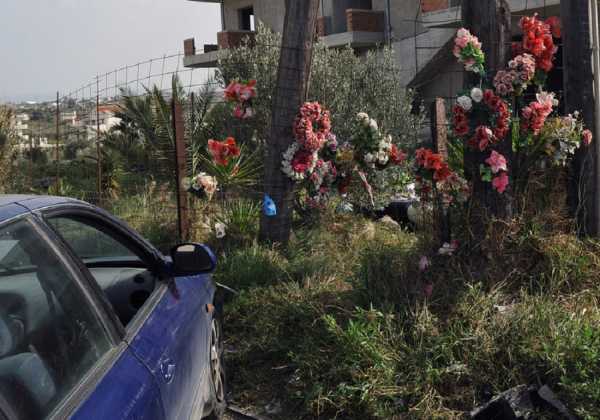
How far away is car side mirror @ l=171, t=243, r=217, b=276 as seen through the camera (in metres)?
3.61

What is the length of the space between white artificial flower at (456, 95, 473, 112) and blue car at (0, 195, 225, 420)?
2669 mm

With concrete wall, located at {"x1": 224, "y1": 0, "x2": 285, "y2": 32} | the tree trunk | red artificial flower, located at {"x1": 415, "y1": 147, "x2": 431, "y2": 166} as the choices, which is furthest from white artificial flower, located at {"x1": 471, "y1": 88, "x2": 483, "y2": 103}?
concrete wall, located at {"x1": 224, "y1": 0, "x2": 285, "y2": 32}

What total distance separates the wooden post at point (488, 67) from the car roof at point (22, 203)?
11.4ft

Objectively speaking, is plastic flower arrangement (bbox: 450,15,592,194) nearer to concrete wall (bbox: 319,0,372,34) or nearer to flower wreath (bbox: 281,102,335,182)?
flower wreath (bbox: 281,102,335,182)

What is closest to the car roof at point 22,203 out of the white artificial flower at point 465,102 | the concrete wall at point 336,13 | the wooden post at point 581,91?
the white artificial flower at point 465,102

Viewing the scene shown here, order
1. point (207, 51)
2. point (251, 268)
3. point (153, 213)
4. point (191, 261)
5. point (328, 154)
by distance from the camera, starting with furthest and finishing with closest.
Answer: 1. point (207, 51)
2. point (153, 213)
3. point (328, 154)
4. point (251, 268)
5. point (191, 261)

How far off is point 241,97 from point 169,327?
4909mm

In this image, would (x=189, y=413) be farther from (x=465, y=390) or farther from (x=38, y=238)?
(x=465, y=390)

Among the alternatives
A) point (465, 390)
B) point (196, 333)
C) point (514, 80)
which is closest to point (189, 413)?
point (196, 333)

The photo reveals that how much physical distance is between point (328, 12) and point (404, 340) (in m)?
23.3

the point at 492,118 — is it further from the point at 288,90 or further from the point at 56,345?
the point at 56,345

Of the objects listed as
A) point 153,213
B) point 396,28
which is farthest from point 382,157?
point 396,28

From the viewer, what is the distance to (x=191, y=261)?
3.62m

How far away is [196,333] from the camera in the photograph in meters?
3.67
